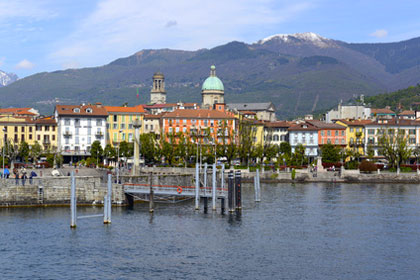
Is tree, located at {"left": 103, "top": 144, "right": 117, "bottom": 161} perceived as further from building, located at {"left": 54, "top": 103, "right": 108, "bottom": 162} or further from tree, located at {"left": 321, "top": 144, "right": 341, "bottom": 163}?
tree, located at {"left": 321, "top": 144, "right": 341, "bottom": 163}

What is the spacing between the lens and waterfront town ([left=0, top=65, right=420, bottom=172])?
144125mm

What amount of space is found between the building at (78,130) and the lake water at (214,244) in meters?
79.6

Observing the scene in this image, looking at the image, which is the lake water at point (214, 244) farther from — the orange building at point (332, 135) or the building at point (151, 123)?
the building at point (151, 123)

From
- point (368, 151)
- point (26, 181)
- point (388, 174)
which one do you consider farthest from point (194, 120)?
point (26, 181)

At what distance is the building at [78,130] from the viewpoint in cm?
15712

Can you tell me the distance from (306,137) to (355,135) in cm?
1142

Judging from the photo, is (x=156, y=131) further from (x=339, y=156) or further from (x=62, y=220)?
(x=62, y=220)

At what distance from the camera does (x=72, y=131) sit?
518ft

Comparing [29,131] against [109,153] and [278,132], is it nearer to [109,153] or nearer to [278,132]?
[109,153]

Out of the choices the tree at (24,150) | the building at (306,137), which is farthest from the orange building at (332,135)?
the tree at (24,150)

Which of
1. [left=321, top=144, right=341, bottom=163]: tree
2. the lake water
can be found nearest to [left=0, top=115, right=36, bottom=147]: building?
[left=321, top=144, right=341, bottom=163]: tree

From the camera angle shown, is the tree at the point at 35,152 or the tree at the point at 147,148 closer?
the tree at the point at 147,148

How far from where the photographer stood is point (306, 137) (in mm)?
170500

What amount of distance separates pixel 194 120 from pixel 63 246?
11586 centimetres
